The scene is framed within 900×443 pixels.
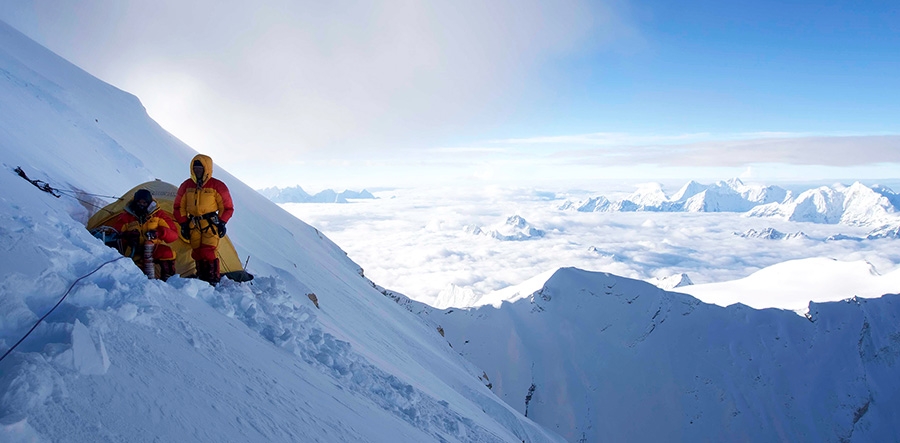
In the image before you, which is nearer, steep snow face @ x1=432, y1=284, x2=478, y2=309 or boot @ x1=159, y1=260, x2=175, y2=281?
boot @ x1=159, y1=260, x2=175, y2=281

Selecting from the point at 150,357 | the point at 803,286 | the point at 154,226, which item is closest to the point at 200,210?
the point at 154,226

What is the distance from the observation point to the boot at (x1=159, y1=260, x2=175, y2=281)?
7070mm

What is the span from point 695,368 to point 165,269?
97416 mm

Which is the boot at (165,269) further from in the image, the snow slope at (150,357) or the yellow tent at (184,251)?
the snow slope at (150,357)

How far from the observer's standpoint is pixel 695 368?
8238cm

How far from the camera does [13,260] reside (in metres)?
3.86

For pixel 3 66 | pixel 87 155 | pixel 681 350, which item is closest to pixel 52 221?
pixel 87 155

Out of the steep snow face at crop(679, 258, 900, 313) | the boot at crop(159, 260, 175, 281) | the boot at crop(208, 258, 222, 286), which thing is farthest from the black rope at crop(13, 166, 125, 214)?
the steep snow face at crop(679, 258, 900, 313)

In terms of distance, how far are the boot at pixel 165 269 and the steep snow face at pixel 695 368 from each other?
235ft

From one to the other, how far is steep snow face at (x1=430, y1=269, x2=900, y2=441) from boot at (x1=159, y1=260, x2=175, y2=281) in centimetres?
7174

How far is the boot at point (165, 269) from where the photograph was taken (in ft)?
23.2

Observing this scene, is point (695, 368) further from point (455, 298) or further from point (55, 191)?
point (55, 191)

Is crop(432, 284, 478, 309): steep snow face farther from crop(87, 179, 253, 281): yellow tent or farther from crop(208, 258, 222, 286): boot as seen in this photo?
crop(208, 258, 222, 286): boot

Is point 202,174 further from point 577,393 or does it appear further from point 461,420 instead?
point 577,393
